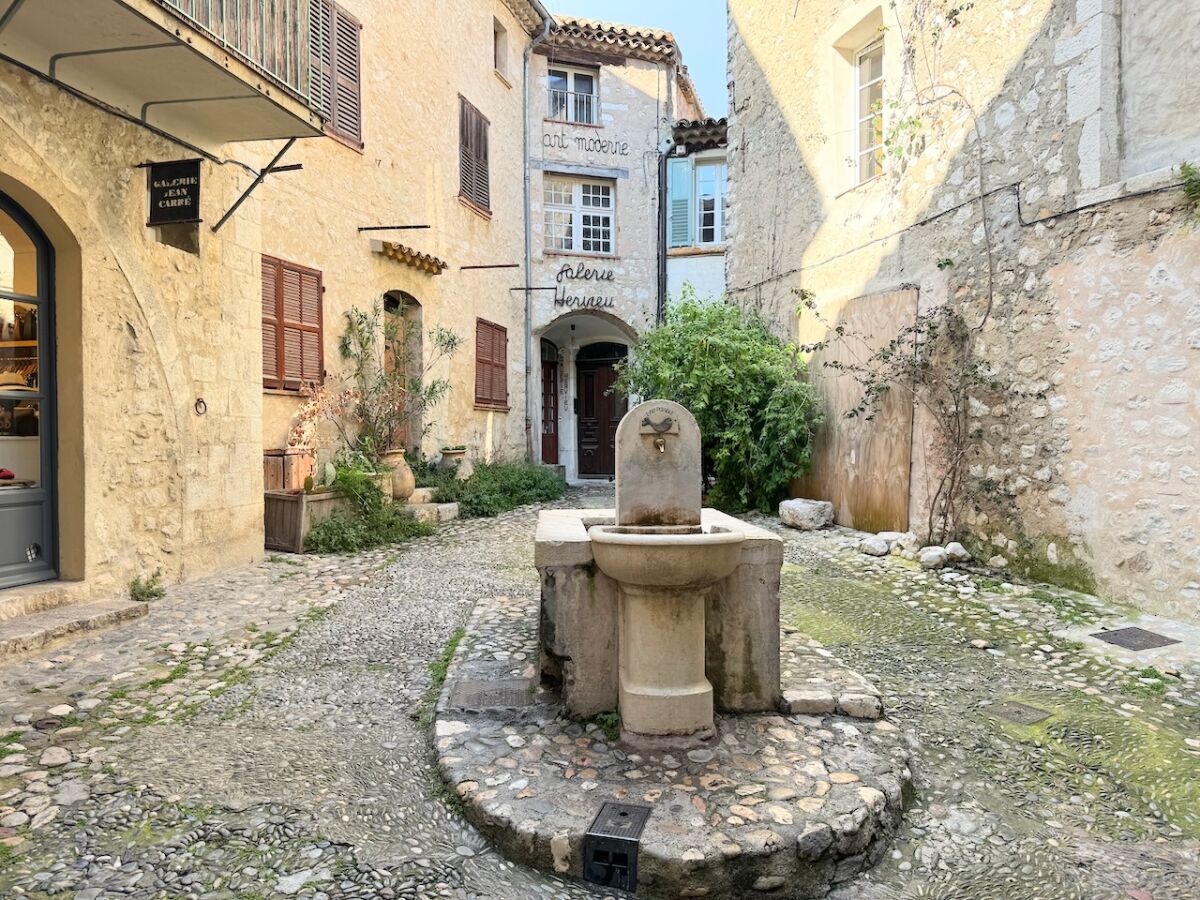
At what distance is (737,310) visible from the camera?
9.04 m

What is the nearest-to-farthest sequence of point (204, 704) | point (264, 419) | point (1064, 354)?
1. point (204, 704)
2. point (1064, 354)
3. point (264, 419)

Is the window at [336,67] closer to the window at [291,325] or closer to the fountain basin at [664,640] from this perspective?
the window at [291,325]

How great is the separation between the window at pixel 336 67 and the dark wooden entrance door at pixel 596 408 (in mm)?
8452

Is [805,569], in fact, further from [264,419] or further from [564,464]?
[564,464]

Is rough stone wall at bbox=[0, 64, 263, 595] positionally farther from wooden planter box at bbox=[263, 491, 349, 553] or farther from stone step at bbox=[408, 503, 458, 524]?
stone step at bbox=[408, 503, 458, 524]

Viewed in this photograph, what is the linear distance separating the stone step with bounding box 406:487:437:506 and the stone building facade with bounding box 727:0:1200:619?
4776mm

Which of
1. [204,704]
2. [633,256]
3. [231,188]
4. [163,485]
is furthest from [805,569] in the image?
[633,256]

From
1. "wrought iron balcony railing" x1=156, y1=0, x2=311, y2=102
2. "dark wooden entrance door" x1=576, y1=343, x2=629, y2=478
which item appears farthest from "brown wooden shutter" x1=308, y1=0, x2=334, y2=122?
"dark wooden entrance door" x1=576, y1=343, x2=629, y2=478

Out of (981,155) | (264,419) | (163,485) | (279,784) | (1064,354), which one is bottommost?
(279,784)

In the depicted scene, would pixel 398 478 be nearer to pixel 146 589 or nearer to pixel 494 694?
pixel 146 589

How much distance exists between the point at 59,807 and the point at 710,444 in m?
7.21

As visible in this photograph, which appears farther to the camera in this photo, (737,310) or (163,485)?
(737,310)

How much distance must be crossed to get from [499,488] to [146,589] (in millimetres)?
5653

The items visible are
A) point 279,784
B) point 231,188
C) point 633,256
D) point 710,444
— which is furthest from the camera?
point 633,256
